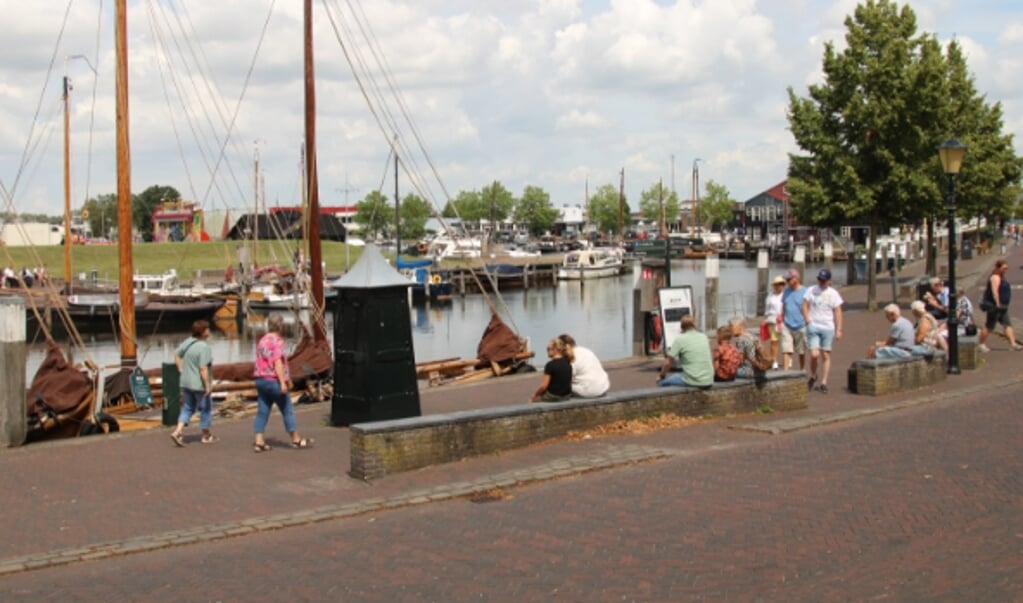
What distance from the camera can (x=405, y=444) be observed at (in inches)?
396

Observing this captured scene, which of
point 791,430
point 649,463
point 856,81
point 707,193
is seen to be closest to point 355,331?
point 649,463

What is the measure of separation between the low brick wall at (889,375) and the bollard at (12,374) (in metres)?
11.2

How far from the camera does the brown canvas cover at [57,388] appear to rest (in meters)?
13.7

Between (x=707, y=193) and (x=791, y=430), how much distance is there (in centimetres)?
14924

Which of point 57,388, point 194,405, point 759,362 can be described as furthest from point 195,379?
point 759,362

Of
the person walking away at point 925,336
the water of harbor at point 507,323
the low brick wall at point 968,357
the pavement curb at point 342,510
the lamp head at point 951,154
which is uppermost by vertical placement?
the lamp head at point 951,154

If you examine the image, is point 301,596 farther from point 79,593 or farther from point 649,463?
point 649,463

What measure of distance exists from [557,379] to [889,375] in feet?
19.0

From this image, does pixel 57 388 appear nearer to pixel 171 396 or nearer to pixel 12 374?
pixel 171 396

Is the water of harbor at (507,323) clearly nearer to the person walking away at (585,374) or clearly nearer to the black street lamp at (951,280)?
the black street lamp at (951,280)

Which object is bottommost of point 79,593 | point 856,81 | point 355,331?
point 79,593

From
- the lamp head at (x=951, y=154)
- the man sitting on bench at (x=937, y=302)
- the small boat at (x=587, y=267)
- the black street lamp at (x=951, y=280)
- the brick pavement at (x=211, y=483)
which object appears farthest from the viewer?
the small boat at (x=587, y=267)

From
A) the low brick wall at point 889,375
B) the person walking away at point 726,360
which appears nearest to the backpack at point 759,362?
the person walking away at point 726,360

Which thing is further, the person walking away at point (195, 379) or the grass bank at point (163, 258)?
the grass bank at point (163, 258)
